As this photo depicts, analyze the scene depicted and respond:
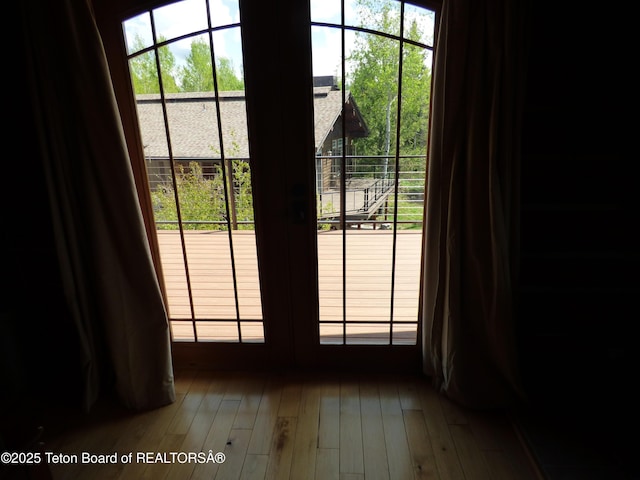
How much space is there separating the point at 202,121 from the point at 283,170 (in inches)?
18.6

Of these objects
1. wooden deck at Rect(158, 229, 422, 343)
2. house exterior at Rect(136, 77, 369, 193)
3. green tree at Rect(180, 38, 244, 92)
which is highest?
green tree at Rect(180, 38, 244, 92)

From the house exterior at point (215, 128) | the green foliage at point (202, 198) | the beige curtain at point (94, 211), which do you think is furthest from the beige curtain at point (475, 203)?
the beige curtain at point (94, 211)

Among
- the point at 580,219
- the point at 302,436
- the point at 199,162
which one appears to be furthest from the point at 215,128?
the point at 580,219

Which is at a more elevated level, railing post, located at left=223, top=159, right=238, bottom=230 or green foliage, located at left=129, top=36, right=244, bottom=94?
green foliage, located at left=129, top=36, right=244, bottom=94

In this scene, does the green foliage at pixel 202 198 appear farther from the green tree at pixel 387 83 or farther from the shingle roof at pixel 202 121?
the green tree at pixel 387 83

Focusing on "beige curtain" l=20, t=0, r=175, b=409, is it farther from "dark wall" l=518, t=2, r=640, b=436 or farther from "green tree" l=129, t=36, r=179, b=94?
"dark wall" l=518, t=2, r=640, b=436

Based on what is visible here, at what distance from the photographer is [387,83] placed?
65.1 inches

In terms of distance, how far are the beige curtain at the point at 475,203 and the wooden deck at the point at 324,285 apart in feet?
0.66

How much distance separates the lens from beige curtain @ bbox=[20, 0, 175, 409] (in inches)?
57.3

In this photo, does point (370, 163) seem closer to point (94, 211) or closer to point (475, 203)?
point (475, 203)

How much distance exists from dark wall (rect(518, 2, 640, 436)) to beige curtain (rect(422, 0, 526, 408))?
0.19 metres

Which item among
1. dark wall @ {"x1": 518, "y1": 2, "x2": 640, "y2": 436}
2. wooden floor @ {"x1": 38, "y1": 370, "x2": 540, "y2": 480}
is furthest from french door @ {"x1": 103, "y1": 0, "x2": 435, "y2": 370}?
dark wall @ {"x1": 518, "y1": 2, "x2": 640, "y2": 436}

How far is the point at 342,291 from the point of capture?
198cm

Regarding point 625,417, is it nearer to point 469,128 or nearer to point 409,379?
point 409,379
